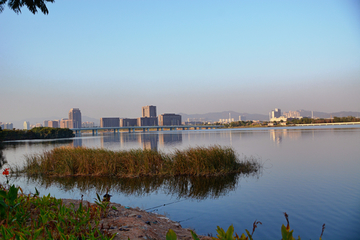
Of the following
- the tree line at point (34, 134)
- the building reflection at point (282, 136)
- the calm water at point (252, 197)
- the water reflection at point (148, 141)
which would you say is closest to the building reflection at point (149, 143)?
the water reflection at point (148, 141)

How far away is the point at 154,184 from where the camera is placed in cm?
1289

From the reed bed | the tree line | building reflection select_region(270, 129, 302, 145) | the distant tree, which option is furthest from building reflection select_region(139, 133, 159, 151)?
the tree line

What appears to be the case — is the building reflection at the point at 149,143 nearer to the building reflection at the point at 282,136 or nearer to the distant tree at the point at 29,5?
the distant tree at the point at 29,5

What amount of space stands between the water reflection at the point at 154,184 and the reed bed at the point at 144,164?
69cm

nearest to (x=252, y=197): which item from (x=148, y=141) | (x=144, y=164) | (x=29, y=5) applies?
(x=144, y=164)

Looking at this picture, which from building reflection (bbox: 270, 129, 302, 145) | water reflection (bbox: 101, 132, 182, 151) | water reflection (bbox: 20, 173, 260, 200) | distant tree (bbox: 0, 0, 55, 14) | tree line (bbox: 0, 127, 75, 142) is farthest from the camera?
tree line (bbox: 0, 127, 75, 142)

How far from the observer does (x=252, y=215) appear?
27.3 feet

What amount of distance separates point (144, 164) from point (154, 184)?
8.44ft

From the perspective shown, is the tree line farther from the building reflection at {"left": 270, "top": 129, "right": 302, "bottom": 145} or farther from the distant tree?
the distant tree

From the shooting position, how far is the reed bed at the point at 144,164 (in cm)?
1485

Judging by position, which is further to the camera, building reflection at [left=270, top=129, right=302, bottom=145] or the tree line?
the tree line

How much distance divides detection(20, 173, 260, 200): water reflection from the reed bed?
69 cm

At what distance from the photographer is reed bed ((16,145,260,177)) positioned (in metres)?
14.9

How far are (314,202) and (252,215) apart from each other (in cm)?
301
